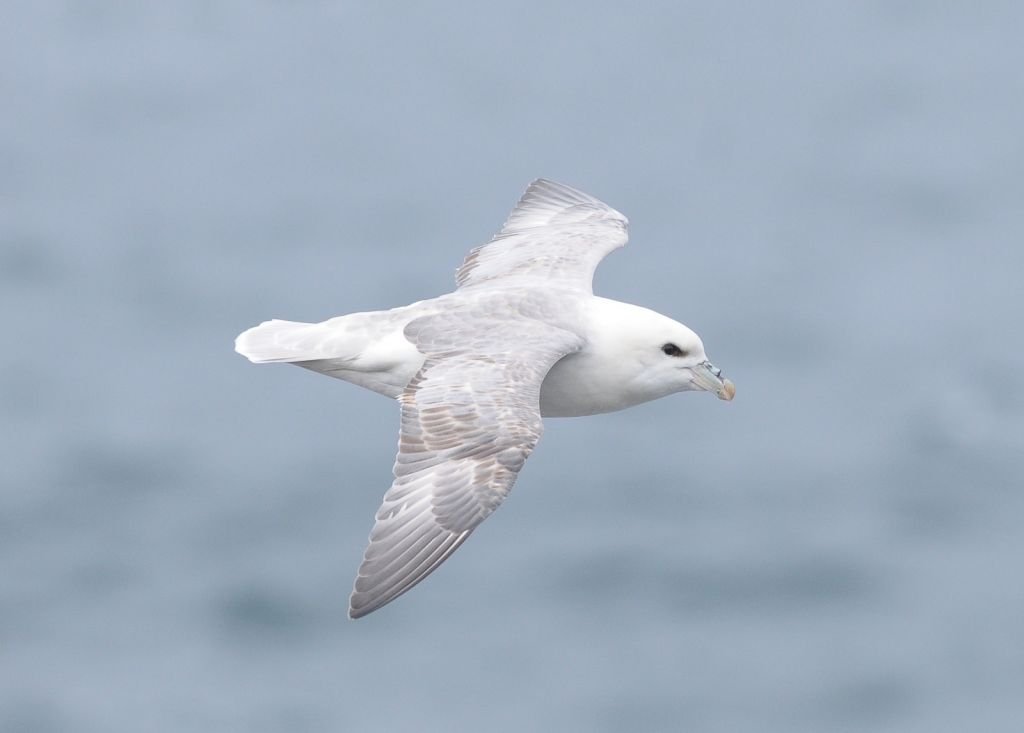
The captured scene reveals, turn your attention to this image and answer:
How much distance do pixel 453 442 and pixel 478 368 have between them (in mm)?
647

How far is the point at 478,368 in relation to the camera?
9352 mm

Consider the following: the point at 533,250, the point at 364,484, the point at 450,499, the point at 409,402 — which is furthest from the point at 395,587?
the point at 364,484

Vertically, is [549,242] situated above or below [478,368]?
above

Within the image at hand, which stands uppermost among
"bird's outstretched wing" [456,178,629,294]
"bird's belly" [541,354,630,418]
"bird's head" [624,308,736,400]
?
"bird's outstretched wing" [456,178,629,294]

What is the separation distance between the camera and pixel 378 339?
9.97 metres

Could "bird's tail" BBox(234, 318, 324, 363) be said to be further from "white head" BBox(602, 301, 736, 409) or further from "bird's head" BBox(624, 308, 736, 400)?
"bird's head" BBox(624, 308, 736, 400)

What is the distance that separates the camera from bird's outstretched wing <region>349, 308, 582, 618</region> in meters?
8.35

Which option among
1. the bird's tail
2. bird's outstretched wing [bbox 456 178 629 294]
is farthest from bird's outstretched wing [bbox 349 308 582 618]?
bird's outstretched wing [bbox 456 178 629 294]

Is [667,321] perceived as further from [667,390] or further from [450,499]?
[450,499]

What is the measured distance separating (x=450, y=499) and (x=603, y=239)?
13.2ft

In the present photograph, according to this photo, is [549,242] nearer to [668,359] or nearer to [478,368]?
[668,359]

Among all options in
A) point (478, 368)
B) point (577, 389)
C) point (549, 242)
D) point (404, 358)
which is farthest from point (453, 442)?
point (549, 242)

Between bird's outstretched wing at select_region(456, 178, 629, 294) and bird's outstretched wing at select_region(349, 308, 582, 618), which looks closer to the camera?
bird's outstretched wing at select_region(349, 308, 582, 618)

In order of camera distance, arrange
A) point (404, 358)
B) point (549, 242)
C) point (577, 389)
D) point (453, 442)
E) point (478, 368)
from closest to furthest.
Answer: point (453, 442) < point (478, 368) < point (404, 358) < point (577, 389) < point (549, 242)
